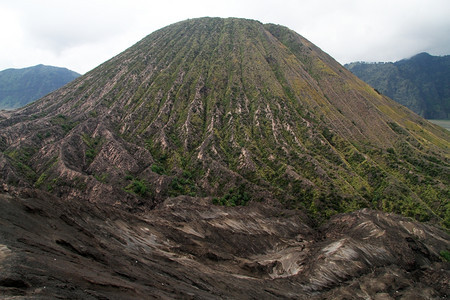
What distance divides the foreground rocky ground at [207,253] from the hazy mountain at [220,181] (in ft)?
0.76

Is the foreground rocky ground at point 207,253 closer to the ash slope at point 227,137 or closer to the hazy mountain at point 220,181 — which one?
the hazy mountain at point 220,181

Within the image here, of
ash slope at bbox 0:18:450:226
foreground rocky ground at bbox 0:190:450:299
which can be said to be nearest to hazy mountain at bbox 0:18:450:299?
foreground rocky ground at bbox 0:190:450:299

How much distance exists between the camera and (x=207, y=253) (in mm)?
44094

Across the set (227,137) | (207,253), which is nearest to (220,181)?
(227,137)

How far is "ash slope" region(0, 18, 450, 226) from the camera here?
2881 inches

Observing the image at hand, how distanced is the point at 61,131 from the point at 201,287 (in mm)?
83824

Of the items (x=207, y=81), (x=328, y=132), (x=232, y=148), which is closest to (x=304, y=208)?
(x=232, y=148)

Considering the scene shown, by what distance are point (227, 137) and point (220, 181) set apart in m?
23.7

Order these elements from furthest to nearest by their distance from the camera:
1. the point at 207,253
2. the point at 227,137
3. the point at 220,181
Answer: the point at 227,137
the point at 220,181
the point at 207,253

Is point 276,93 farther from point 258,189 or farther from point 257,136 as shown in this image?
point 258,189

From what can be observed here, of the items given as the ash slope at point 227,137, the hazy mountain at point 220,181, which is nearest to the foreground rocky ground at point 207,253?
the hazy mountain at point 220,181

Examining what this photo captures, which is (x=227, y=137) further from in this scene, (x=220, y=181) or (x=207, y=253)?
(x=207, y=253)

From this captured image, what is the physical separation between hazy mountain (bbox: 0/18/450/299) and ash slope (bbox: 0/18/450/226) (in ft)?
1.87

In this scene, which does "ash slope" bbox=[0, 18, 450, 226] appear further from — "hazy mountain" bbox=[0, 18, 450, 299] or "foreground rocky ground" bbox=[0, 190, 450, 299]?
"foreground rocky ground" bbox=[0, 190, 450, 299]
